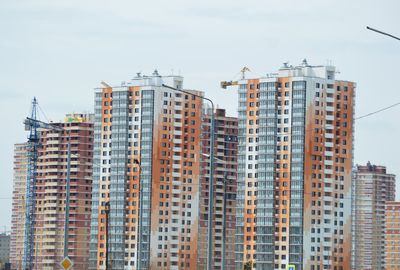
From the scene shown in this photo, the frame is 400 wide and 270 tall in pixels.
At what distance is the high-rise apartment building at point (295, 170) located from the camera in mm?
180625

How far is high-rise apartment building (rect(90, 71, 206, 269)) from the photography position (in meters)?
195

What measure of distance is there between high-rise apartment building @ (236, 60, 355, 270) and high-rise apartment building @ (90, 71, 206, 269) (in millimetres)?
11835

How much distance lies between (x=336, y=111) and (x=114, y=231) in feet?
139

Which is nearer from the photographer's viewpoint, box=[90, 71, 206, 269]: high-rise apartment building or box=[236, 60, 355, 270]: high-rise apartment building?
box=[236, 60, 355, 270]: high-rise apartment building

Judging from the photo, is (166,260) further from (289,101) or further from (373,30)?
(373,30)

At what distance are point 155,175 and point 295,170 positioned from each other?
26.3 metres

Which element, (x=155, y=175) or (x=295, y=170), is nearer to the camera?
(x=295, y=170)

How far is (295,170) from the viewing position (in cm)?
18025

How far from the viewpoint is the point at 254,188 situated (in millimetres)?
185375

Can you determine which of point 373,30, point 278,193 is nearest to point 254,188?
point 278,193

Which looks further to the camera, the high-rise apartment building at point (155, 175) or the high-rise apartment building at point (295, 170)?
the high-rise apartment building at point (155, 175)

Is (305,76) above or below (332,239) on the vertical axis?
above

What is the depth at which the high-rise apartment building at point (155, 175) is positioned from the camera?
195 metres

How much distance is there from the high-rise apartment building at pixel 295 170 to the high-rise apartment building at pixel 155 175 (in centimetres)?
1184
